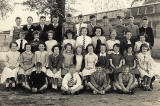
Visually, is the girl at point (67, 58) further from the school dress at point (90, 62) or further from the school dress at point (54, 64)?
the school dress at point (90, 62)

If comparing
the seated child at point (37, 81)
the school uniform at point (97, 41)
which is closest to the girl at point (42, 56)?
the seated child at point (37, 81)

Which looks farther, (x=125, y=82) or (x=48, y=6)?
(x=48, y=6)

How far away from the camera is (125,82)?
766cm

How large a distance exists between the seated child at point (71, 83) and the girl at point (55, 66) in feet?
1.15

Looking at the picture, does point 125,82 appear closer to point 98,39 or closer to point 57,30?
point 98,39

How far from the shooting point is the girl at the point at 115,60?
800 cm

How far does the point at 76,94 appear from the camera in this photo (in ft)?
24.3

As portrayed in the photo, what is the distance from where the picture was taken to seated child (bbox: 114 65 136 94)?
756 centimetres

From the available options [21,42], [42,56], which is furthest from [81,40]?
[21,42]

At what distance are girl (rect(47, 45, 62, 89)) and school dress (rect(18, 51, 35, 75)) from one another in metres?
0.55

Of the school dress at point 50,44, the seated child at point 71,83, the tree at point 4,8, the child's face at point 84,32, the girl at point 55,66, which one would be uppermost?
the tree at point 4,8

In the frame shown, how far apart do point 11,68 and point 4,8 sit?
28.4ft

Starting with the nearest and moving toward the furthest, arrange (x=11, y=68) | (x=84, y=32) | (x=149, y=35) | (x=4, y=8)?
1. (x=11, y=68)
2. (x=84, y=32)
3. (x=149, y=35)
4. (x=4, y=8)

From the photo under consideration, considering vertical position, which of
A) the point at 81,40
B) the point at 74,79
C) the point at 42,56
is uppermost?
the point at 81,40
